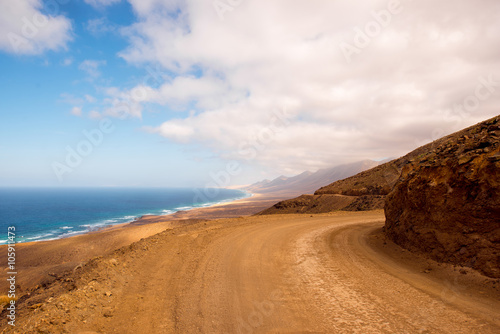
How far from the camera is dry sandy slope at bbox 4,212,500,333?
435 centimetres

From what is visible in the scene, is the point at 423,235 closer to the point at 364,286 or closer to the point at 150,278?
the point at 364,286

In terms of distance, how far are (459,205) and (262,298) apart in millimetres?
6367

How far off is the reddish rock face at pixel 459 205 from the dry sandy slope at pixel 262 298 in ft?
3.43

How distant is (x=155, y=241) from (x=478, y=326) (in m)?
10.6

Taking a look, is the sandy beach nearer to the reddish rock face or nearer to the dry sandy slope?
the dry sandy slope

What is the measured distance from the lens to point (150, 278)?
6.86 m

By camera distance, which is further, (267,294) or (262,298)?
(267,294)

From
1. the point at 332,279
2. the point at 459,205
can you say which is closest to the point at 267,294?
the point at 332,279

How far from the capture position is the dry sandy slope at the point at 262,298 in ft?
14.3

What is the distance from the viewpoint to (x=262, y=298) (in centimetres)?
548

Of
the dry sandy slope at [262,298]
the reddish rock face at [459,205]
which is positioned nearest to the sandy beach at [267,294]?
the dry sandy slope at [262,298]

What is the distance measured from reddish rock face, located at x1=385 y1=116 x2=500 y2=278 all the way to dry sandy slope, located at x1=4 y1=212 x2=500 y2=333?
1044 millimetres

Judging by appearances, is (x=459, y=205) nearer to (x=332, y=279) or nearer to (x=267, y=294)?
(x=332, y=279)

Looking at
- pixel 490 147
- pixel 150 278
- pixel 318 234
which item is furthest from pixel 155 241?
pixel 490 147
